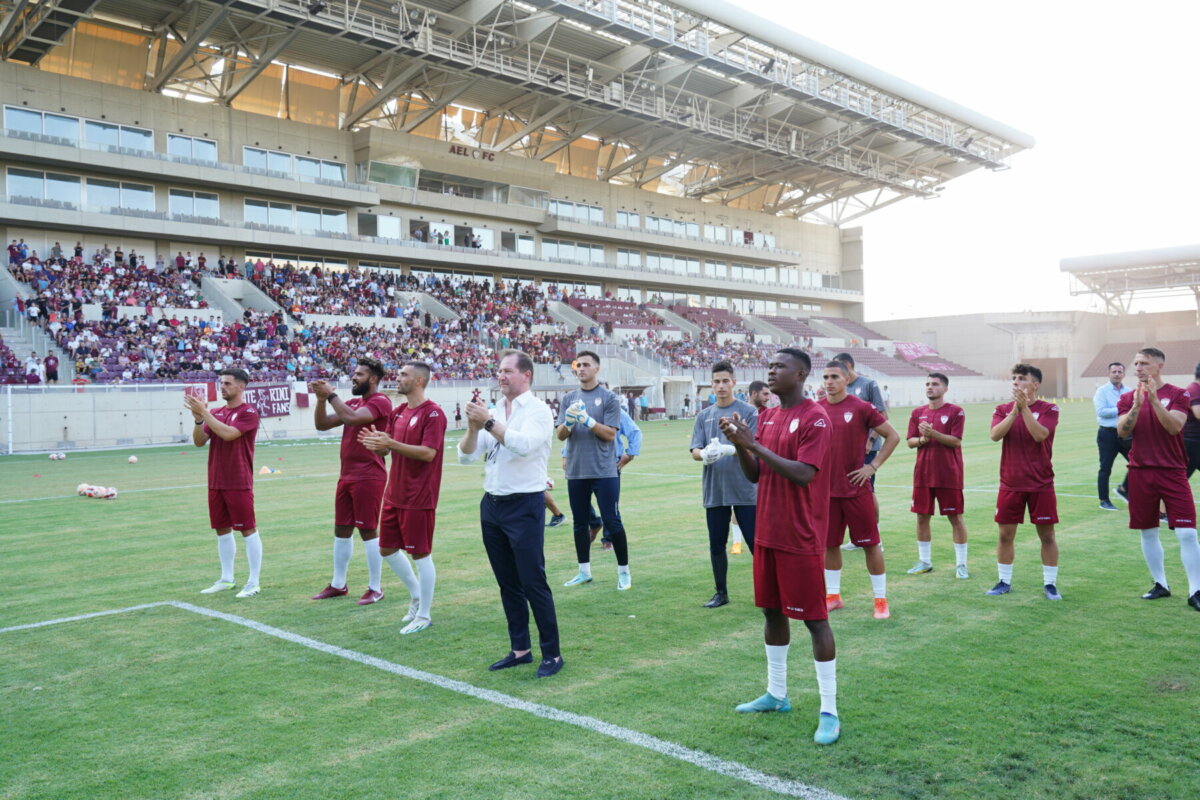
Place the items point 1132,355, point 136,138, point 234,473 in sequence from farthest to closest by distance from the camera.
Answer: point 1132,355 < point 136,138 < point 234,473

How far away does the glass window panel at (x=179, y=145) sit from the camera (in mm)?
42781

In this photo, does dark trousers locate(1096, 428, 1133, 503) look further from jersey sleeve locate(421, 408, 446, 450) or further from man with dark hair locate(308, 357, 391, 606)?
man with dark hair locate(308, 357, 391, 606)

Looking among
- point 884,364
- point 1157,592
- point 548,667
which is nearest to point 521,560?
point 548,667

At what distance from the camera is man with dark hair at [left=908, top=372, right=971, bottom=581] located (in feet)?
26.7

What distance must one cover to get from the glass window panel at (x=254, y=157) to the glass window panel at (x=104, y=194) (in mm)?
6467

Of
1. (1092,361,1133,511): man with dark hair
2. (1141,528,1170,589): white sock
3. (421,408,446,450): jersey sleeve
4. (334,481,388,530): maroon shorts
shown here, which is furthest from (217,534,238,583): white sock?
(1092,361,1133,511): man with dark hair

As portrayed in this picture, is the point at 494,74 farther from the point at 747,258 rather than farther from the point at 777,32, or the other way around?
the point at 747,258

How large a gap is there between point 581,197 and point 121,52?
29861 mm

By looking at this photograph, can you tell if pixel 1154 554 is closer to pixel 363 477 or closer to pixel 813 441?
pixel 813 441

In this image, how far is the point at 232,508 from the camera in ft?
26.1

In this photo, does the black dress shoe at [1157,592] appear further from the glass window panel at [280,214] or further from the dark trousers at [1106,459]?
the glass window panel at [280,214]

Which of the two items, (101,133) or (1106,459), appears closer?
(1106,459)

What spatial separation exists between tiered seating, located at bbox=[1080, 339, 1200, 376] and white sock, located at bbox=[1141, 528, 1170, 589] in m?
74.4

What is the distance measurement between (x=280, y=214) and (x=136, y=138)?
7663 millimetres
